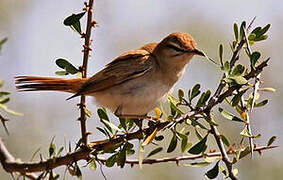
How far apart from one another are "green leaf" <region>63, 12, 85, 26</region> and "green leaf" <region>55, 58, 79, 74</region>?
20 cm

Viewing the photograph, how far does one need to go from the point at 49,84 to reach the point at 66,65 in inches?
25.3

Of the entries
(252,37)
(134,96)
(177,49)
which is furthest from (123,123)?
(177,49)

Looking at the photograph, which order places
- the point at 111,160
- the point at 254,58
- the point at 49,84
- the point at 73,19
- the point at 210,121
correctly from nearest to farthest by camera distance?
1. the point at 210,121
2. the point at 254,58
3. the point at 111,160
4. the point at 73,19
5. the point at 49,84

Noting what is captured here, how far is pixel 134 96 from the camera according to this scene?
3.31m

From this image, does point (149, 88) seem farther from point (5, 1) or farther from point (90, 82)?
point (5, 1)

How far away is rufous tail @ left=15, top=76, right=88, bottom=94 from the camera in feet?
9.38

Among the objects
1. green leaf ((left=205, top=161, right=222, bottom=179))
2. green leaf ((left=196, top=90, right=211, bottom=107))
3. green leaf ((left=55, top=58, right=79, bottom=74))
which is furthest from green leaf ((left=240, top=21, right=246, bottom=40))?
green leaf ((left=55, top=58, right=79, bottom=74))

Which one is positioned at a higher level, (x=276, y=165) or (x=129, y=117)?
(x=129, y=117)

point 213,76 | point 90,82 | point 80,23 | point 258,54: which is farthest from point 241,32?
point 213,76

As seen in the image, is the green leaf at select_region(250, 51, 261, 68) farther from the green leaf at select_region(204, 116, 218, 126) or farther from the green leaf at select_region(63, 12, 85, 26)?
the green leaf at select_region(63, 12, 85, 26)

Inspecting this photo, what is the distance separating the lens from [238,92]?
192cm

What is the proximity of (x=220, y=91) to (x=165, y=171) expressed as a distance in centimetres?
519

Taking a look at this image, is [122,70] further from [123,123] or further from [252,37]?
[252,37]

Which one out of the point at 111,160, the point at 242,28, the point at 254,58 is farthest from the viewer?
the point at 111,160
